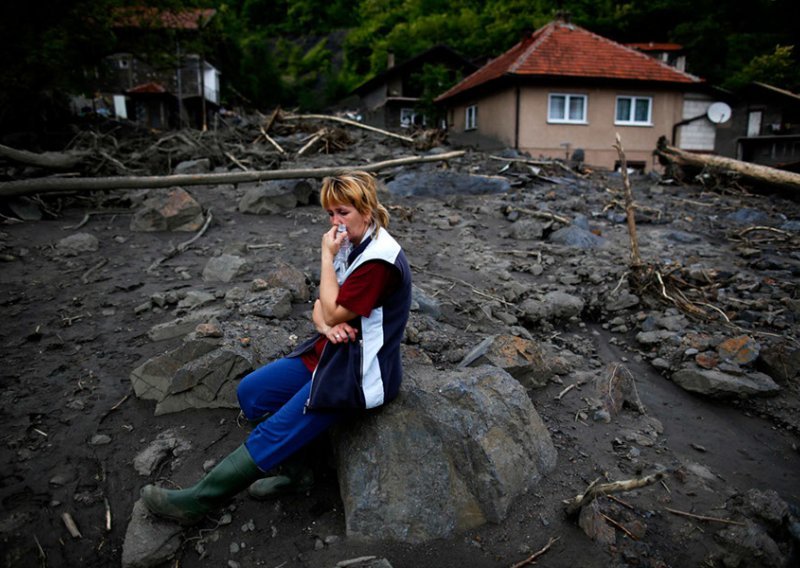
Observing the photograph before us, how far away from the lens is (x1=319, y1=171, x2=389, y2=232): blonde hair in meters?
2.41

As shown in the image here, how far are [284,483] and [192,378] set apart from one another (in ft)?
3.66

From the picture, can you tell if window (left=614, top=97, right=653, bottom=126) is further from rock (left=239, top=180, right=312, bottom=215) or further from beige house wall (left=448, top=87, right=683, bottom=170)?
rock (left=239, top=180, right=312, bottom=215)

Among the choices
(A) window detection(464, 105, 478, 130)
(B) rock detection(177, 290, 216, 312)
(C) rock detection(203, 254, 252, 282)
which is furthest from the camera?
(A) window detection(464, 105, 478, 130)

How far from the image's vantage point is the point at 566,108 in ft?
65.1

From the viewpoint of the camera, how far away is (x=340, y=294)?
7.53ft

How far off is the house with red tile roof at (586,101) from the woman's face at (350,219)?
18016 mm

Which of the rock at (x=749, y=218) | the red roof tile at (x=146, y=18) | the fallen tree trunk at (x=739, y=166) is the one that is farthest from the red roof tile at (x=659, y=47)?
the red roof tile at (x=146, y=18)

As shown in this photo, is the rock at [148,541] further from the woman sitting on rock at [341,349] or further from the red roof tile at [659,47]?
the red roof tile at [659,47]

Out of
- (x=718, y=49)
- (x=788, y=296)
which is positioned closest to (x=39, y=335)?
(x=788, y=296)

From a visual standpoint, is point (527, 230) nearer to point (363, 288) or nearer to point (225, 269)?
point (225, 269)

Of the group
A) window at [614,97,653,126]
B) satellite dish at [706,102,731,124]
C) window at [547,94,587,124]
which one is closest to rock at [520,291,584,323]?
window at [547,94,587,124]

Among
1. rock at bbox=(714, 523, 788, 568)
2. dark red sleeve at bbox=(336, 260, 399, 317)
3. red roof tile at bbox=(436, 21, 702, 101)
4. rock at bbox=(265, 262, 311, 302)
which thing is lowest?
rock at bbox=(714, 523, 788, 568)

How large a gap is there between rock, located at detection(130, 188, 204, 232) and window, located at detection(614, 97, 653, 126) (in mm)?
18754

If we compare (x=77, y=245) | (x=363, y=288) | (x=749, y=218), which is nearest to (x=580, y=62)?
(x=749, y=218)
